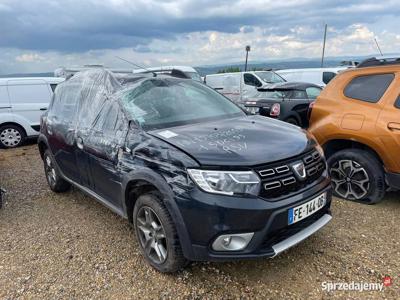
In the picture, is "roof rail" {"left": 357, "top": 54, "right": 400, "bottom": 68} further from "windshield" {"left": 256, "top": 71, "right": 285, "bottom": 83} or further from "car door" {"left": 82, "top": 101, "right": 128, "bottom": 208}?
"windshield" {"left": 256, "top": 71, "right": 285, "bottom": 83}

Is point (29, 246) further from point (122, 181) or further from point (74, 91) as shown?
point (74, 91)

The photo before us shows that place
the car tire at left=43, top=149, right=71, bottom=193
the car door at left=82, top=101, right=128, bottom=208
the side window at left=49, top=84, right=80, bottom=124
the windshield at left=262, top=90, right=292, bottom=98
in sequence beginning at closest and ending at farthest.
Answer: the car door at left=82, top=101, right=128, bottom=208 < the side window at left=49, top=84, right=80, bottom=124 < the car tire at left=43, top=149, right=71, bottom=193 < the windshield at left=262, top=90, right=292, bottom=98

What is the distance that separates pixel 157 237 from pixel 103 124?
1.34 meters

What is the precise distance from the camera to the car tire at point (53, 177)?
4.99 metres

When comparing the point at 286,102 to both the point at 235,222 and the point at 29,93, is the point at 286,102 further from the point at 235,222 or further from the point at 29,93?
the point at 29,93

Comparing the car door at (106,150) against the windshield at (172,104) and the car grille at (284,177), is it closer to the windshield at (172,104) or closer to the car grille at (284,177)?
the windshield at (172,104)

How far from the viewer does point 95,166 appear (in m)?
3.62

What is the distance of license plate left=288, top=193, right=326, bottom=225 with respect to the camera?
2.64 metres

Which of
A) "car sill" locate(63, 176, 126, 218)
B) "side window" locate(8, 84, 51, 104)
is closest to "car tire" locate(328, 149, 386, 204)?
"car sill" locate(63, 176, 126, 218)

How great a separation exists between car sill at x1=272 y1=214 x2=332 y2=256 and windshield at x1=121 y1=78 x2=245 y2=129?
1405 millimetres

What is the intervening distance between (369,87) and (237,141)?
242 cm

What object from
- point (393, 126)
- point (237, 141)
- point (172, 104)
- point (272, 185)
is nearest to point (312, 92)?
point (393, 126)

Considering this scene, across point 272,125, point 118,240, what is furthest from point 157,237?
point 272,125

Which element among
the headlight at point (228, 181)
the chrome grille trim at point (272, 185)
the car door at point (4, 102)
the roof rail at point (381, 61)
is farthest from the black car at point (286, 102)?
the car door at point (4, 102)
